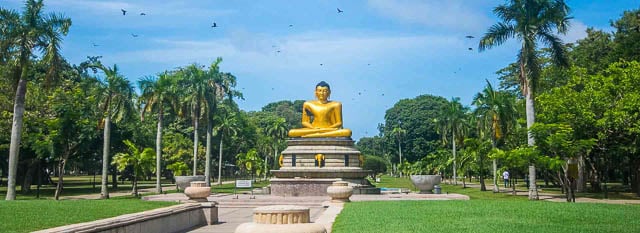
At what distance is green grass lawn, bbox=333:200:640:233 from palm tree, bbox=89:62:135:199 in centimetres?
2107

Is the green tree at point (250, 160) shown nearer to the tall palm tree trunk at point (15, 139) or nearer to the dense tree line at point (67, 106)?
the dense tree line at point (67, 106)

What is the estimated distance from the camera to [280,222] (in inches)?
279

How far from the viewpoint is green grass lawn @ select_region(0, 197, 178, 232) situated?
11531 millimetres

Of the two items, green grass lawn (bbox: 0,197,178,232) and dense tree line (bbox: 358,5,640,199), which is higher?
dense tree line (bbox: 358,5,640,199)

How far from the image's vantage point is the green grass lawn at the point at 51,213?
11.5 m

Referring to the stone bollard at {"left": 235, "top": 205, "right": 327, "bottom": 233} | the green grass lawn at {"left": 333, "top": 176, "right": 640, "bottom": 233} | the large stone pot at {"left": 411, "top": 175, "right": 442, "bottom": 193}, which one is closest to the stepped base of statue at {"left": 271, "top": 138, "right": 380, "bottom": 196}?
the large stone pot at {"left": 411, "top": 175, "right": 442, "bottom": 193}

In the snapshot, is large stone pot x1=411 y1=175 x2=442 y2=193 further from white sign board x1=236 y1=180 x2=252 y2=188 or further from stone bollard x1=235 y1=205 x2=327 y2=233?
stone bollard x1=235 y1=205 x2=327 y2=233

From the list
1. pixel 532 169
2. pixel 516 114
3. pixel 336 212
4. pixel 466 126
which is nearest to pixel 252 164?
pixel 466 126

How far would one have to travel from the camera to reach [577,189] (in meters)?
39.0

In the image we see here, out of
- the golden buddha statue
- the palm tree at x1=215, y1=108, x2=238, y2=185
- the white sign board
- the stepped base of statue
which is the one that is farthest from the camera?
the palm tree at x1=215, y1=108, x2=238, y2=185

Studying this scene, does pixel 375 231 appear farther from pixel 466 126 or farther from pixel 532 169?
pixel 466 126

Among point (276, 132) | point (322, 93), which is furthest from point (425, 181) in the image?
point (276, 132)

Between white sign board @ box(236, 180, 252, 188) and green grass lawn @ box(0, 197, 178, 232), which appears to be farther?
white sign board @ box(236, 180, 252, 188)

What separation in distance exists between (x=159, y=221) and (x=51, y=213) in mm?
2418
